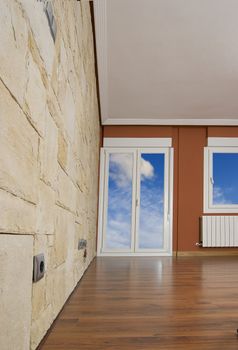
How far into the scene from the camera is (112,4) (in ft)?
11.9

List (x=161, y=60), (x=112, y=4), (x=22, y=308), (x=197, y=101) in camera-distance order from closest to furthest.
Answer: (x=22, y=308), (x=112, y=4), (x=161, y=60), (x=197, y=101)

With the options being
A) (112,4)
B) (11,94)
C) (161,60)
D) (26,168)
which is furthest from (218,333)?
(161,60)

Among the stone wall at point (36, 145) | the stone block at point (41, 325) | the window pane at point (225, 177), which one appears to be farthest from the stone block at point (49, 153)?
the window pane at point (225, 177)

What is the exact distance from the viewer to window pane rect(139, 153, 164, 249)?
6.56 m

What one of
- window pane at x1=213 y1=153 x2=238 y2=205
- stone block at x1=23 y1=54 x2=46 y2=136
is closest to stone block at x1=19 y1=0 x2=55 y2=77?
stone block at x1=23 y1=54 x2=46 y2=136

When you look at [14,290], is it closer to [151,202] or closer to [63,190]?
[63,190]

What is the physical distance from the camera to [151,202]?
262 inches

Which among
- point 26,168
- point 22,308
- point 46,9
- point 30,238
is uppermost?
point 46,9

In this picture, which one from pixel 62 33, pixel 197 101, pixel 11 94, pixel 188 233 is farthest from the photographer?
pixel 188 233

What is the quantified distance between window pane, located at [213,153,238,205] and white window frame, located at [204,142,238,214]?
0.10m

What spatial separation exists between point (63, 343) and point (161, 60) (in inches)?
162

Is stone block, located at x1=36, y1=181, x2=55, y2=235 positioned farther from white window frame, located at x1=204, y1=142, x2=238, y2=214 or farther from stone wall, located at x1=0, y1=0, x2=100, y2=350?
white window frame, located at x1=204, y1=142, x2=238, y2=214

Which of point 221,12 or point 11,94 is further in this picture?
point 221,12

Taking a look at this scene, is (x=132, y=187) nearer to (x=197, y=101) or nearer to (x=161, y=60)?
(x=197, y=101)
